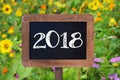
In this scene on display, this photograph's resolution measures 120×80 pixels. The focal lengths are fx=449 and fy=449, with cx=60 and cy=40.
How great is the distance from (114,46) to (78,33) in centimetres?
127

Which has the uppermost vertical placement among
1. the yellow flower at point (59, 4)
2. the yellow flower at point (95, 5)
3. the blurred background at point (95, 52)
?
the yellow flower at point (59, 4)

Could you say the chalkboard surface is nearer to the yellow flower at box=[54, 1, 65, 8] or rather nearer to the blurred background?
the blurred background

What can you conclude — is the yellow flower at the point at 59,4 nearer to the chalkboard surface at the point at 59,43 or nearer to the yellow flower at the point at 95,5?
the yellow flower at the point at 95,5

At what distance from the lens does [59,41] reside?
2.15 metres

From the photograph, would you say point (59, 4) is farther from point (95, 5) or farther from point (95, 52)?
point (95, 52)

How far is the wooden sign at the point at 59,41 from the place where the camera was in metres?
2.15

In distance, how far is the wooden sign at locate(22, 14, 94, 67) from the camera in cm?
215

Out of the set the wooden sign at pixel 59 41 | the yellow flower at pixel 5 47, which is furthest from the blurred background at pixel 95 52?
the wooden sign at pixel 59 41

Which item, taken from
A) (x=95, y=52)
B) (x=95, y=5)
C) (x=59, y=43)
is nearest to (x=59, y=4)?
(x=95, y=5)

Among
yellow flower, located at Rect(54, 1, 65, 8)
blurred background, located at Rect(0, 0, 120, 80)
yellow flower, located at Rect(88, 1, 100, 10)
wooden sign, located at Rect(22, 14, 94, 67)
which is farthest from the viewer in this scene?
yellow flower, located at Rect(54, 1, 65, 8)

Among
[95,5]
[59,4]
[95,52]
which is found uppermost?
[59,4]

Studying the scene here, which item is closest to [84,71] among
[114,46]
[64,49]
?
[114,46]

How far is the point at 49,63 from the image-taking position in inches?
84.7

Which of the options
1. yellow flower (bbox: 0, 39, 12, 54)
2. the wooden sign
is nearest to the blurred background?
yellow flower (bbox: 0, 39, 12, 54)
